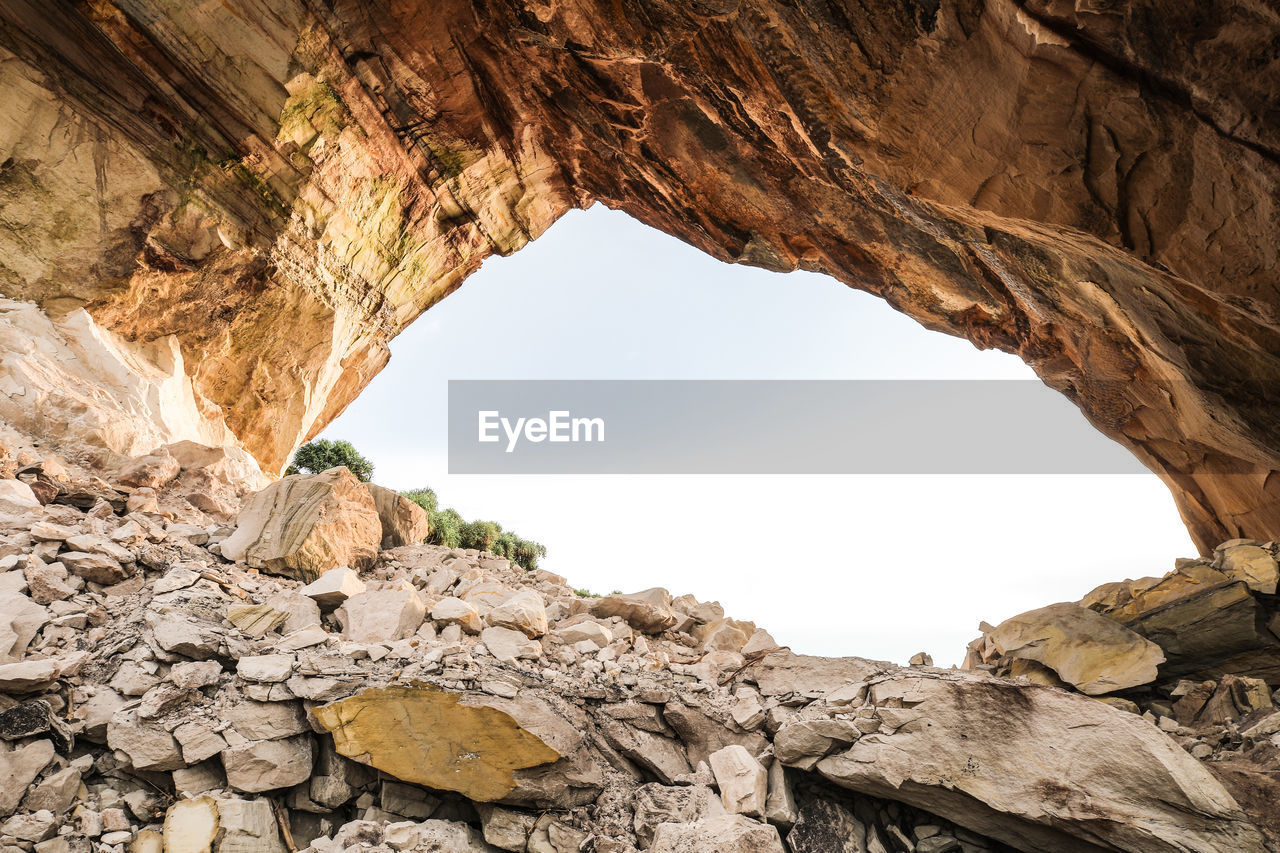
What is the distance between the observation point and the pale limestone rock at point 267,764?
21.5 ft

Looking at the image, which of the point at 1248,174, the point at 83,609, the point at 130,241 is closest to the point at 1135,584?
the point at 1248,174

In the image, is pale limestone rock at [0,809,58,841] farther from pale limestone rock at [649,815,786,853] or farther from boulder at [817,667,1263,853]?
boulder at [817,667,1263,853]

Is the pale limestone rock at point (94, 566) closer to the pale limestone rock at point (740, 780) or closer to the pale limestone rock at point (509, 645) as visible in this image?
the pale limestone rock at point (509, 645)

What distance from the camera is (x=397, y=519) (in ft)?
41.6

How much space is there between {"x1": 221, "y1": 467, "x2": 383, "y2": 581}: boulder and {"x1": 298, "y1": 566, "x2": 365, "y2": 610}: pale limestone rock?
108 centimetres

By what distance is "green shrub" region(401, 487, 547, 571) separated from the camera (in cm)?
1875

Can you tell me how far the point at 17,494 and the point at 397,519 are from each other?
5.45 meters

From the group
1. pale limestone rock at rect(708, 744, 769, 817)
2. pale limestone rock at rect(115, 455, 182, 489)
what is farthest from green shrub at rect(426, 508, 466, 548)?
pale limestone rock at rect(708, 744, 769, 817)

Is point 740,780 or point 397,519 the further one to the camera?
point 397,519

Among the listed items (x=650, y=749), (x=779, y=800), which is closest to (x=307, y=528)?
(x=650, y=749)

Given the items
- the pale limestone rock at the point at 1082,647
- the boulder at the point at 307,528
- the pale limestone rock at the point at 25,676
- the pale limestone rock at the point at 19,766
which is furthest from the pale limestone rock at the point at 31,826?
the pale limestone rock at the point at 1082,647

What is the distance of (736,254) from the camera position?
15125mm

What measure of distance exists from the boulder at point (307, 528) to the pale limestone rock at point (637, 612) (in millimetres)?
4062

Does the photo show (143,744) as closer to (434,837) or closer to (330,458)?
(434,837)
